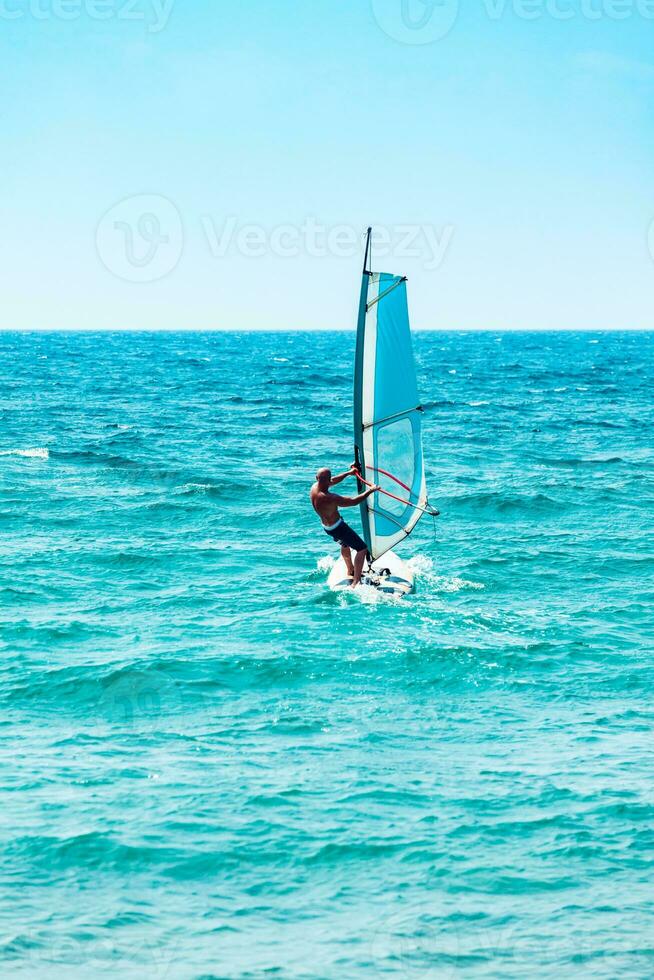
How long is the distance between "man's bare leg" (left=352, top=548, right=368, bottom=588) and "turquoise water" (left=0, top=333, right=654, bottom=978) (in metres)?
0.56

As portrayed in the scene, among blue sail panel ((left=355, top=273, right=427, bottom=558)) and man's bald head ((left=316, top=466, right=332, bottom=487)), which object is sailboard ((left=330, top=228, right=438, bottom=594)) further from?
man's bald head ((left=316, top=466, right=332, bottom=487))

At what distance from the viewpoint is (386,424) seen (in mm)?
19156

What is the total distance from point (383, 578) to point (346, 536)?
1.26 metres

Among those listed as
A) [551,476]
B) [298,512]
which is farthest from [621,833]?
[551,476]

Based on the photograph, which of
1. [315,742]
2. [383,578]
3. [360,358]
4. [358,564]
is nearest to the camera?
[315,742]

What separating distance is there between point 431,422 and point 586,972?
4329cm

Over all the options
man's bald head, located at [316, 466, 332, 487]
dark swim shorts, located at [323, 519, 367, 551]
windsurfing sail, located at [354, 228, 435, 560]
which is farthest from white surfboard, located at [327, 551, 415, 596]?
man's bald head, located at [316, 466, 332, 487]

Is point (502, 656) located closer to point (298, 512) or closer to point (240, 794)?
point (240, 794)

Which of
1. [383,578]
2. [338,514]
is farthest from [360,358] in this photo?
[383,578]

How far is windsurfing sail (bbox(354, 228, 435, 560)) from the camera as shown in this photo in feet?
60.5

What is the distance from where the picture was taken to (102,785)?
39.5 feet

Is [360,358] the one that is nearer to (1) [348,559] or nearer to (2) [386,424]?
(2) [386,424]

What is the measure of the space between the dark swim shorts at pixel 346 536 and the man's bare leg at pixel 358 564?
0.10 m

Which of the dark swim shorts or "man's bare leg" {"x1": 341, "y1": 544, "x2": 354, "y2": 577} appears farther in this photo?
"man's bare leg" {"x1": 341, "y1": 544, "x2": 354, "y2": 577}
